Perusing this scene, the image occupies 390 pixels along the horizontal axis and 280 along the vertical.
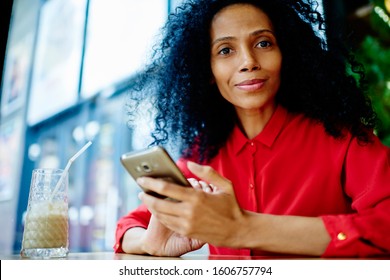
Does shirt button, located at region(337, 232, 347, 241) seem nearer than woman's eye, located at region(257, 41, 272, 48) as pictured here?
Yes

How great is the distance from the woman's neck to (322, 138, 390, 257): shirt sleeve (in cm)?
31

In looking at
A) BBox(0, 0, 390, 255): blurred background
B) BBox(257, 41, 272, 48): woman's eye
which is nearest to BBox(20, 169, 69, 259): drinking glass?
BBox(257, 41, 272, 48): woman's eye

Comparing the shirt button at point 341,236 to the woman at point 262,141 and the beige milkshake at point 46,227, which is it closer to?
the woman at point 262,141

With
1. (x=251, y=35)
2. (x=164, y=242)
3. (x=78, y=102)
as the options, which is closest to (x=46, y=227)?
(x=164, y=242)

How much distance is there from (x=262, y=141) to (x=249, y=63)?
0.21 metres

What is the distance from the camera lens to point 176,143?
4.50 feet

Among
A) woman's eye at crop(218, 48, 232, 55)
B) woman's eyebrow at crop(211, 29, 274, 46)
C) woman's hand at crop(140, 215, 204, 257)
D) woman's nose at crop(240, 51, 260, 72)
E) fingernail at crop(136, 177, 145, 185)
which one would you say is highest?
woman's eyebrow at crop(211, 29, 274, 46)

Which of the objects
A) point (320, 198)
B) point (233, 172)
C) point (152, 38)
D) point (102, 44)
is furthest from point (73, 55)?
point (320, 198)

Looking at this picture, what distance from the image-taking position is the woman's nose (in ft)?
3.40

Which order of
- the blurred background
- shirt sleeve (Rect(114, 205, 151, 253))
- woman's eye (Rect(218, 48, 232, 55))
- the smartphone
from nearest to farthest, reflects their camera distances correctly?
the smartphone
shirt sleeve (Rect(114, 205, 151, 253))
woman's eye (Rect(218, 48, 232, 55))
the blurred background

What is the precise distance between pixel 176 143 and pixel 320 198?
54 centimetres

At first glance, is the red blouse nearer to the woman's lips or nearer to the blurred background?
the woman's lips

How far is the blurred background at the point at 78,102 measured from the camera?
3010mm

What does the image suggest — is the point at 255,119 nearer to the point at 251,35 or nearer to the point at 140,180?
the point at 251,35
